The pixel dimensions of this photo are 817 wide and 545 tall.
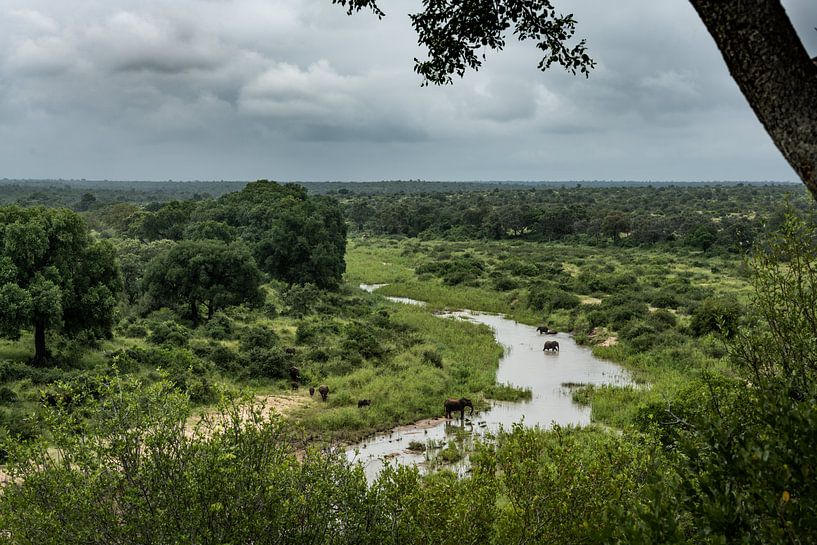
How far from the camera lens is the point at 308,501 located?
27.1 ft

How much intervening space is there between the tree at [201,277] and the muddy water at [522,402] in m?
16.9

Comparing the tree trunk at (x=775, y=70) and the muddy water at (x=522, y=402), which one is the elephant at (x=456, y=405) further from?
the tree trunk at (x=775, y=70)

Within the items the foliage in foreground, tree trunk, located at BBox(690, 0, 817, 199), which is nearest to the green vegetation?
the foliage in foreground

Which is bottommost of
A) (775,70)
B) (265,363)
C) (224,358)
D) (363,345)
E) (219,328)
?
(363,345)

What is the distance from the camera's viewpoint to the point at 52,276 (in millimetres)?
23281

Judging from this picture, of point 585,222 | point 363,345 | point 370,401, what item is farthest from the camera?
point 585,222

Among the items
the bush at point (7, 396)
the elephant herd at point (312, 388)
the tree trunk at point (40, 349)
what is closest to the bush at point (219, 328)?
the elephant herd at point (312, 388)

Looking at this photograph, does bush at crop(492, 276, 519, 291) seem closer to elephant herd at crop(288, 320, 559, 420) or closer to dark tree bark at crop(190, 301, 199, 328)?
dark tree bark at crop(190, 301, 199, 328)

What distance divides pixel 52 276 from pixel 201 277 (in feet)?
41.3

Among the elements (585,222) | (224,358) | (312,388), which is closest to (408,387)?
(312,388)

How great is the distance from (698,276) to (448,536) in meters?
54.4

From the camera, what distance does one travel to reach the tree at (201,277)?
118 feet

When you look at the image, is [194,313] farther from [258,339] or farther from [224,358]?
[224,358]

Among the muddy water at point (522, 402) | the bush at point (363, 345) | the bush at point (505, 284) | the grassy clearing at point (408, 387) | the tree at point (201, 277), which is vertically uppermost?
the tree at point (201, 277)
